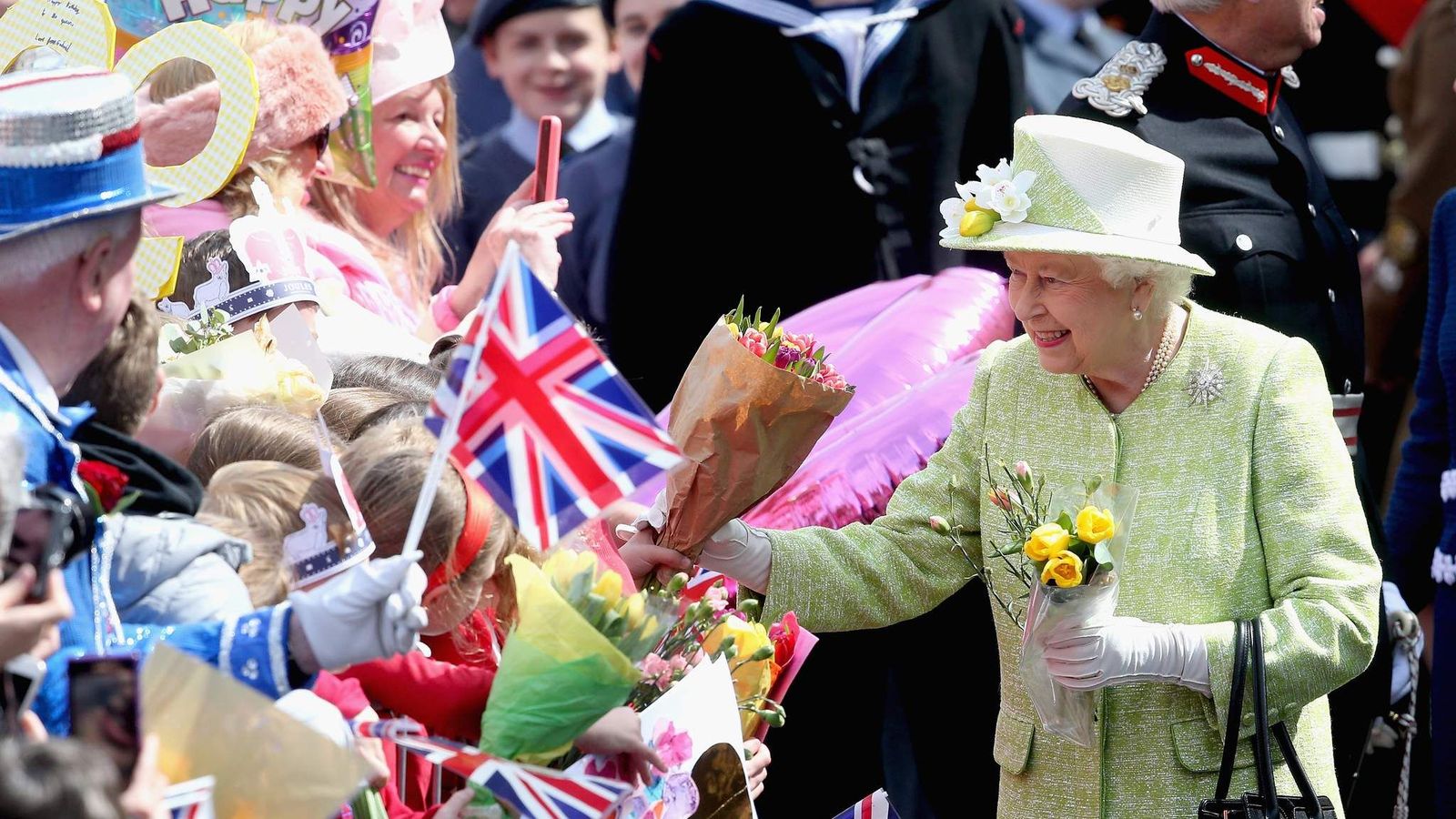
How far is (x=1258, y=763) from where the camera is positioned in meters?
2.95

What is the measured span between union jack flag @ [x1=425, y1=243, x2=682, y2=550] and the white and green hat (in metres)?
1.01

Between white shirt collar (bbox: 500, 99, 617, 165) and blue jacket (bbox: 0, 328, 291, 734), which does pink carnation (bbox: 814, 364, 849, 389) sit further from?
white shirt collar (bbox: 500, 99, 617, 165)

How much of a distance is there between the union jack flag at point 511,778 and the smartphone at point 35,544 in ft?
1.82

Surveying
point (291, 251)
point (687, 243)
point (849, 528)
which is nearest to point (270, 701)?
point (849, 528)

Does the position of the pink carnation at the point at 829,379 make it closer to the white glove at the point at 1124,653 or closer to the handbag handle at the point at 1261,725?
the white glove at the point at 1124,653

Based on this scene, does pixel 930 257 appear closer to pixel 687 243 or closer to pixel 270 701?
pixel 687 243

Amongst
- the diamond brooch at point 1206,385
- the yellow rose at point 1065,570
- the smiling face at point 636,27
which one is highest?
the smiling face at point 636,27

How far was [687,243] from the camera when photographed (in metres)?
5.60

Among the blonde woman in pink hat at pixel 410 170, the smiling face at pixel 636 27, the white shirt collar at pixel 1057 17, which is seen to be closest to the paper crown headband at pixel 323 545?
the blonde woman in pink hat at pixel 410 170

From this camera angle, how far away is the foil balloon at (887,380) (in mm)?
3758

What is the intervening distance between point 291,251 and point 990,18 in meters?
2.59

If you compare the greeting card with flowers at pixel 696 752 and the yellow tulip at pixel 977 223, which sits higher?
the yellow tulip at pixel 977 223

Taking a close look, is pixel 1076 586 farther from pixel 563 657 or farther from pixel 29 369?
pixel 29 369

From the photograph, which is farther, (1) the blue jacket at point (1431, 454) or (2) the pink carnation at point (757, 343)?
(1) the blue jacket at point (1431, 454)
